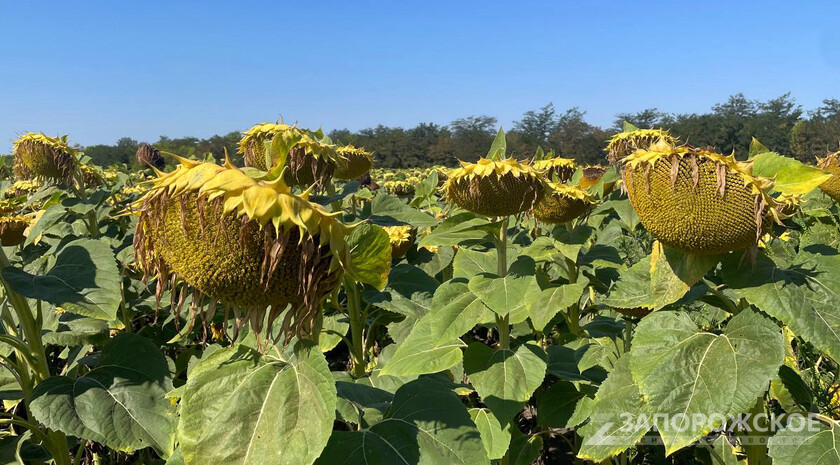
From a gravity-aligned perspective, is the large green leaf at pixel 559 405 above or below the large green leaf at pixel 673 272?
below

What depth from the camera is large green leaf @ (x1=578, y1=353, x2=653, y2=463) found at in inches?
74.1

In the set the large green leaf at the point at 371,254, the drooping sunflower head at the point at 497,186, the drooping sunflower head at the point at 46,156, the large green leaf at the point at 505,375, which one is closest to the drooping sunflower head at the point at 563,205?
the drooping sunflower head at the point at 497,186

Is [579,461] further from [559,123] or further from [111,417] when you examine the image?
[559,123]

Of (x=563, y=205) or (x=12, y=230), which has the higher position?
(x=563, y=205)

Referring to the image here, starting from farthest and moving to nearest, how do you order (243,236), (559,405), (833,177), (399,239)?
(399,239)
(833,177)
(559,405)
(243,236)

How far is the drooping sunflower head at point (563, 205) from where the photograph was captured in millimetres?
2861

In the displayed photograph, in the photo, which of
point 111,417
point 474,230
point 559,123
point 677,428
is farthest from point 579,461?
point 559,123

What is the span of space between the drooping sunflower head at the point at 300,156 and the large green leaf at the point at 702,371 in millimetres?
1431

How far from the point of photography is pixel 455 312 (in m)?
2.37

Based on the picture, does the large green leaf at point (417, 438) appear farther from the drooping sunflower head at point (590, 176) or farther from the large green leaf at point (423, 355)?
the drooping sunflower head at point (590, 176)

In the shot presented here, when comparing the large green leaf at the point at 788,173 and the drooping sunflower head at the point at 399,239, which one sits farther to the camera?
the drooping sunflower head at the point at 399,239

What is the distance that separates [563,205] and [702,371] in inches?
→ 53.9

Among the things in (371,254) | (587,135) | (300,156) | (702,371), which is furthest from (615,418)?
(587,135)

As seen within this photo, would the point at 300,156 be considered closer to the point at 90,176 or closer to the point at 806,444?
the point at 806,444
